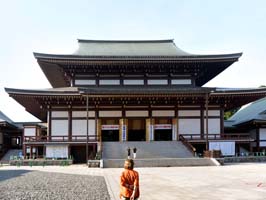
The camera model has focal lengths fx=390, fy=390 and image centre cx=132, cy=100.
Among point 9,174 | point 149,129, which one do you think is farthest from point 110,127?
point 9,174

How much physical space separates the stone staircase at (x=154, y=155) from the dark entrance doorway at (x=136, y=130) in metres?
3.98

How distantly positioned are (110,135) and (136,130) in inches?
108

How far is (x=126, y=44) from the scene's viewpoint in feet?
155

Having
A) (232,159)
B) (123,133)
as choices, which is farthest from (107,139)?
(232,159)

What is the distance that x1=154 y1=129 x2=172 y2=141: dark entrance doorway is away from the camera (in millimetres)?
39125

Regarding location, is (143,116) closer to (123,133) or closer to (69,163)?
(123,133)

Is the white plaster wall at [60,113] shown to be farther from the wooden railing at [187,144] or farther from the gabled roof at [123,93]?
the wooden railing at [187,144]

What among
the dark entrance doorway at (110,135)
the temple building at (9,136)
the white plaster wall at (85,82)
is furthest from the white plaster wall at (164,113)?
the temple building at (9,136)

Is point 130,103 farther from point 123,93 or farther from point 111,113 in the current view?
point 123,93

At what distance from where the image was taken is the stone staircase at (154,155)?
1180 inches

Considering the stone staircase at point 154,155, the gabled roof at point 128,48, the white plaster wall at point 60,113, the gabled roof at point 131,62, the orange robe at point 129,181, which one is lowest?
the stone staircase at point 154,155

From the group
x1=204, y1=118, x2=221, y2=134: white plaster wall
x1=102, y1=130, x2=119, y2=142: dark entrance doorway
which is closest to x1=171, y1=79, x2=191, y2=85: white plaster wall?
x1=204, y1=118, x2=221, y2=134: white plaster wall

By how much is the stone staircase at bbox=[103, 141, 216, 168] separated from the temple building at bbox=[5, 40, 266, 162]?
0.80m

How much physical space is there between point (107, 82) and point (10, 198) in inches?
1074
